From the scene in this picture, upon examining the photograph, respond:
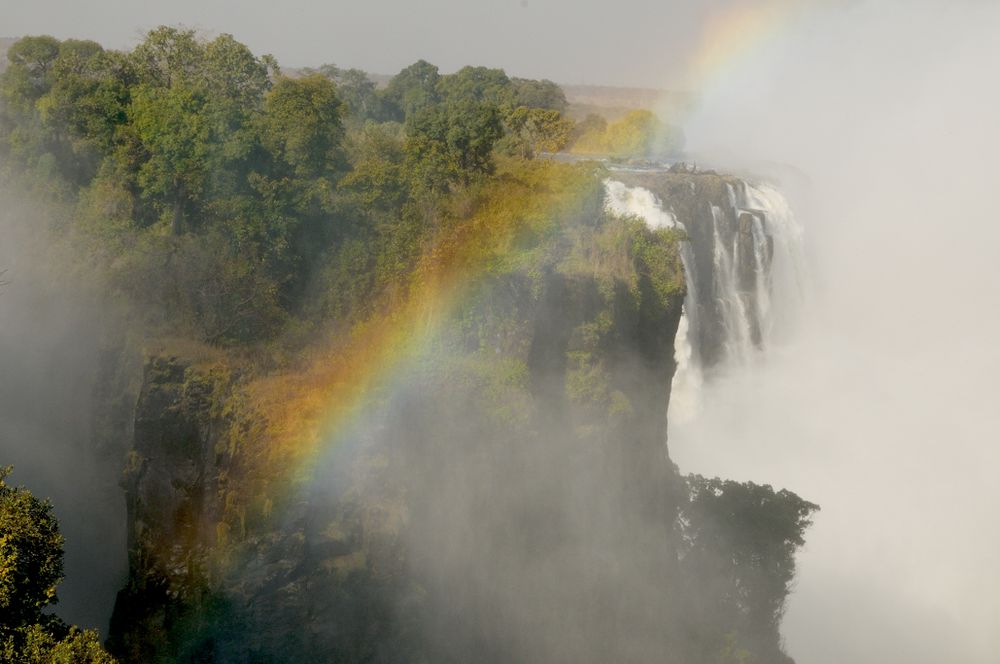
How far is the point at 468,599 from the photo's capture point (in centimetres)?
1922

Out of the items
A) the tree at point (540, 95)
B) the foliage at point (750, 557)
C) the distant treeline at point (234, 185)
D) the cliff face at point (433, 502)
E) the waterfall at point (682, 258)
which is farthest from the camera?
the tree at point (540, 95)

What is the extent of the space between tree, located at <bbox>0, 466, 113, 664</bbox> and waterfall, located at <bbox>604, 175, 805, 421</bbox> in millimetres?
25638

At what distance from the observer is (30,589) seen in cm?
1115

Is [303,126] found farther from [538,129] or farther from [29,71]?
[538,129]

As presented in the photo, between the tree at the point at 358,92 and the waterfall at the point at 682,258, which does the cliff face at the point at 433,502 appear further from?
the tree at the point at 358,92

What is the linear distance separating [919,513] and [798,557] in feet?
33.6

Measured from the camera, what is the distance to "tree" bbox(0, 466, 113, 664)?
1030 cm

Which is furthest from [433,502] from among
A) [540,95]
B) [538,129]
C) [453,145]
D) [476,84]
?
[540,95]

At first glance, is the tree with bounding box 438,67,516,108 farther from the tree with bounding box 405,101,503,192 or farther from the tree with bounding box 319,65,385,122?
the tree with bounding box 405,101,503,192

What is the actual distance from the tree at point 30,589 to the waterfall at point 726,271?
2564cm

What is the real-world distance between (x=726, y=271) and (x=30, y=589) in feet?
106

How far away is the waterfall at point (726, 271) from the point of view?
112ft

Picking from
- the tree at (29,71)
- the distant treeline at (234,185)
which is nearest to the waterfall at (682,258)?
the distant treeline at (234,185)

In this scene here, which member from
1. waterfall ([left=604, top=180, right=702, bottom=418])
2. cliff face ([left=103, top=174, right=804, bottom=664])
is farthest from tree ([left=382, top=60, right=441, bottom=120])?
cliff face ([left=103, top=174, right=804, bottom=664])
